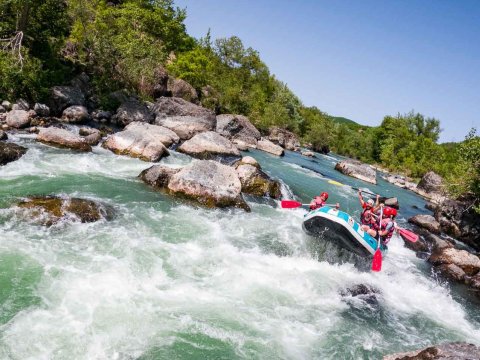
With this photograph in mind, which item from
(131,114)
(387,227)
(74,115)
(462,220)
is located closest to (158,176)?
(387,227)

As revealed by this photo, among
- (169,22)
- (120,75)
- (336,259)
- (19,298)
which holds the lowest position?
(19,298)

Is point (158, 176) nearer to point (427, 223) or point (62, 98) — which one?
point (62, 98)

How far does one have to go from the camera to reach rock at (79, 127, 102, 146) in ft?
54.2

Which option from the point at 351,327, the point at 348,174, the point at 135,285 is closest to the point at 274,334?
the point at 351,327

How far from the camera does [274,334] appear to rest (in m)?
6.49

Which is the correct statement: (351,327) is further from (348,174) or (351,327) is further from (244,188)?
(348,174)

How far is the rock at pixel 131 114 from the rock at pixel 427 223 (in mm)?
16961

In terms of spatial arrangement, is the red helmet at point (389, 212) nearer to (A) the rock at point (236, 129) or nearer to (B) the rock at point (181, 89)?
(A) the rock at point (236, 129)

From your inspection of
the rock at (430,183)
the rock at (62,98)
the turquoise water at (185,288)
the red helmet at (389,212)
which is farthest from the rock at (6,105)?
the rock at (430,183)

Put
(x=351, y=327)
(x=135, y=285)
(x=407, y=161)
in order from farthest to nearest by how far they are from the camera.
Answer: (x=407, y=161), (x=351, y=327), (x=135, y=285)

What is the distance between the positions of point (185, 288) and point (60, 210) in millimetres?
3912

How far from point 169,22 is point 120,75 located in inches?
590

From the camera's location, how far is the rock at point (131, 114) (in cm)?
2227

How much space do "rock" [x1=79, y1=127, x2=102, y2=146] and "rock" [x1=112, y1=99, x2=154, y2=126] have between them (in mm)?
4687
